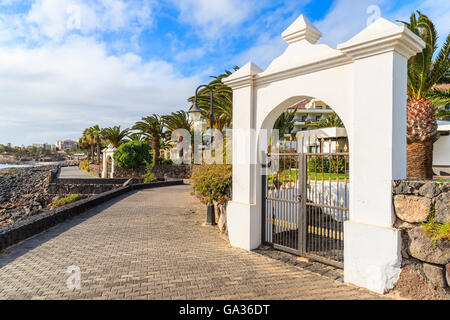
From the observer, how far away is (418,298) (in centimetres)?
374

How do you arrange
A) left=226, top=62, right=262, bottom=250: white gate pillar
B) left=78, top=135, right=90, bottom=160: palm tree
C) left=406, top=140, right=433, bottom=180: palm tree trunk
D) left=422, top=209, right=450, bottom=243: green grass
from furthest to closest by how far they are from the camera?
left=78, top=135, right=90, bottom=160: palm tree < left=406, top=140, right=433, bottom=180: palm tree trunk < left=226, top=62, right=262, bottom=250: white gate pillar < left=422, top=209, right=450, bottom=243: green grass

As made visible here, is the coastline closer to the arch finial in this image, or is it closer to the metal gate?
the metal gate

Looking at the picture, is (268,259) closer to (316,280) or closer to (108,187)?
(316,280)

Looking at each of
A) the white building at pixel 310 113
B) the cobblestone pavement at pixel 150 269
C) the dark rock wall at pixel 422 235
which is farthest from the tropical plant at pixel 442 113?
the white building at pixel 310 113

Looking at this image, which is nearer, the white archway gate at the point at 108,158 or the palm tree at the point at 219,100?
the palm tree at the point at 219,100

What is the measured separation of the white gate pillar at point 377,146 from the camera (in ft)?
12.9

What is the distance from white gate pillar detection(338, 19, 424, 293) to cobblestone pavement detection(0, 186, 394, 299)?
1.62ft

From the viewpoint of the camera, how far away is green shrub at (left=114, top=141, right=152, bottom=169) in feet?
94.7

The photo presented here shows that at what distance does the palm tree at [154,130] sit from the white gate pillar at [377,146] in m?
29.6

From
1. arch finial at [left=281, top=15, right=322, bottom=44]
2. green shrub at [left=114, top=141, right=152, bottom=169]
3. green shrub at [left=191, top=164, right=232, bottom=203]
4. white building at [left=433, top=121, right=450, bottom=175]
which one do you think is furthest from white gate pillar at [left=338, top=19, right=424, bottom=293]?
green shrub at [left=114, top=141, right=152, bottom=169]

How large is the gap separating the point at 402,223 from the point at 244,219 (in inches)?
120

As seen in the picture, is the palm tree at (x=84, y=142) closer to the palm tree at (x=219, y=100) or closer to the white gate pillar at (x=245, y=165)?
the palm tree at (x=219, y=100)

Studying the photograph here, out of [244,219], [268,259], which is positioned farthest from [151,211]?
[268,259]

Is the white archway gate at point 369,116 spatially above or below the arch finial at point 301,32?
below
